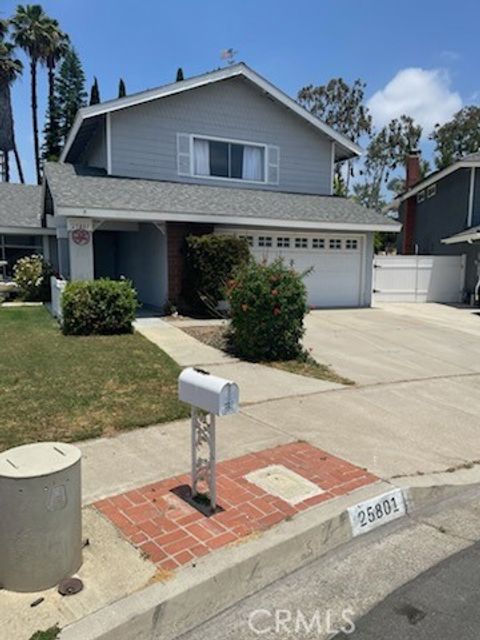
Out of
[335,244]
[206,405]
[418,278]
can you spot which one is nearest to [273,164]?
[335,244]

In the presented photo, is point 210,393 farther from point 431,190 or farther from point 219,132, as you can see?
point 431,190

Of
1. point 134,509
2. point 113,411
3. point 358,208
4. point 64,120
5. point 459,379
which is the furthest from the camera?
point 64,120

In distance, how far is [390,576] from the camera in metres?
3.32

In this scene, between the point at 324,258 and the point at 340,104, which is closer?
the point at 324,258

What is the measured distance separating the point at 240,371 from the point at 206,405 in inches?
193

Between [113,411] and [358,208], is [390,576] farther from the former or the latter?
[358,208]

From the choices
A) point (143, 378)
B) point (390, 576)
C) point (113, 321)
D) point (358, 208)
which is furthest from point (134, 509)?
point (358, 208)

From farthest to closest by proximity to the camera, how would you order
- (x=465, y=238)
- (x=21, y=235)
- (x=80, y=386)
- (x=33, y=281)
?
(x=21, y=235)
(x=465, y=238)
(x=33, y=281)
(x=80, y=386)

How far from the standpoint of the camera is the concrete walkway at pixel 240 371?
23.9ft

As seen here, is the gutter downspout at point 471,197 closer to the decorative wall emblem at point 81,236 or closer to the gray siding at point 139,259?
the gray siding at point 139,259

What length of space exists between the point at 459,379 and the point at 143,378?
5.09 meters

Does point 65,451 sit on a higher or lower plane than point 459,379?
higher

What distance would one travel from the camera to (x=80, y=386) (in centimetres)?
708

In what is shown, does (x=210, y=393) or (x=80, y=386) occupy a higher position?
(x=210, y=393)
